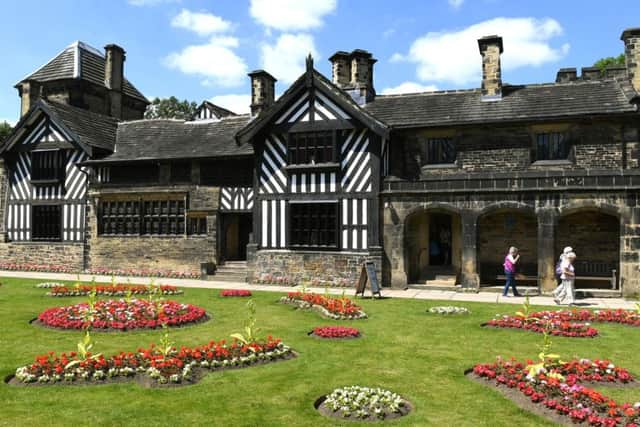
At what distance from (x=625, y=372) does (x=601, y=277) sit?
1180 centimetres

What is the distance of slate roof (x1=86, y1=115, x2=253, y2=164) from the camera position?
23.8 meters

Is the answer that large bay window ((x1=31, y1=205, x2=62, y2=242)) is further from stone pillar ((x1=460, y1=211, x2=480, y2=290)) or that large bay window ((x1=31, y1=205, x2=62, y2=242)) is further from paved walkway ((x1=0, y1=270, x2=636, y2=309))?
stone pillar ((x1=460, y1=211, x2=480, y2=290))

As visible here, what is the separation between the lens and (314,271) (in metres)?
19.9

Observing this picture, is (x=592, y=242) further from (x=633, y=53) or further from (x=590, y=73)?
(x=590, y=73)

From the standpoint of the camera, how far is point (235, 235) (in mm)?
24391

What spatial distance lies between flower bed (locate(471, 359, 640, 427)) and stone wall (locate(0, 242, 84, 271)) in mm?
22425

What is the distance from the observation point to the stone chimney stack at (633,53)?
19430mm

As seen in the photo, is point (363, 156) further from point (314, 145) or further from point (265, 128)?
point (265, 128)

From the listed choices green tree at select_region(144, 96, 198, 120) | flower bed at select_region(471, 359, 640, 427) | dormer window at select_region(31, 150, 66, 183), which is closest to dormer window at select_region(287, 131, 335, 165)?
dormer window at select_region(31, 150, 66, 183)

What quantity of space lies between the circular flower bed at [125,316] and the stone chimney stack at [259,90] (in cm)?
1571

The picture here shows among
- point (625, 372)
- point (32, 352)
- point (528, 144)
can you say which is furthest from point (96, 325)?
point (528, 144)

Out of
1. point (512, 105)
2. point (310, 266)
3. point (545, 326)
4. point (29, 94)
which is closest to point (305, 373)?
point (545, 326)

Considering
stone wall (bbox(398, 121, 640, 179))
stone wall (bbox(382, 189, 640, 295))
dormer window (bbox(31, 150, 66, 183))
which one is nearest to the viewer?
stone wall (bbox(382, 189, 640, 295))

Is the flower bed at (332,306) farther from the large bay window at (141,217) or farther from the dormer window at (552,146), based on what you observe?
the dormer window at (552,146)
